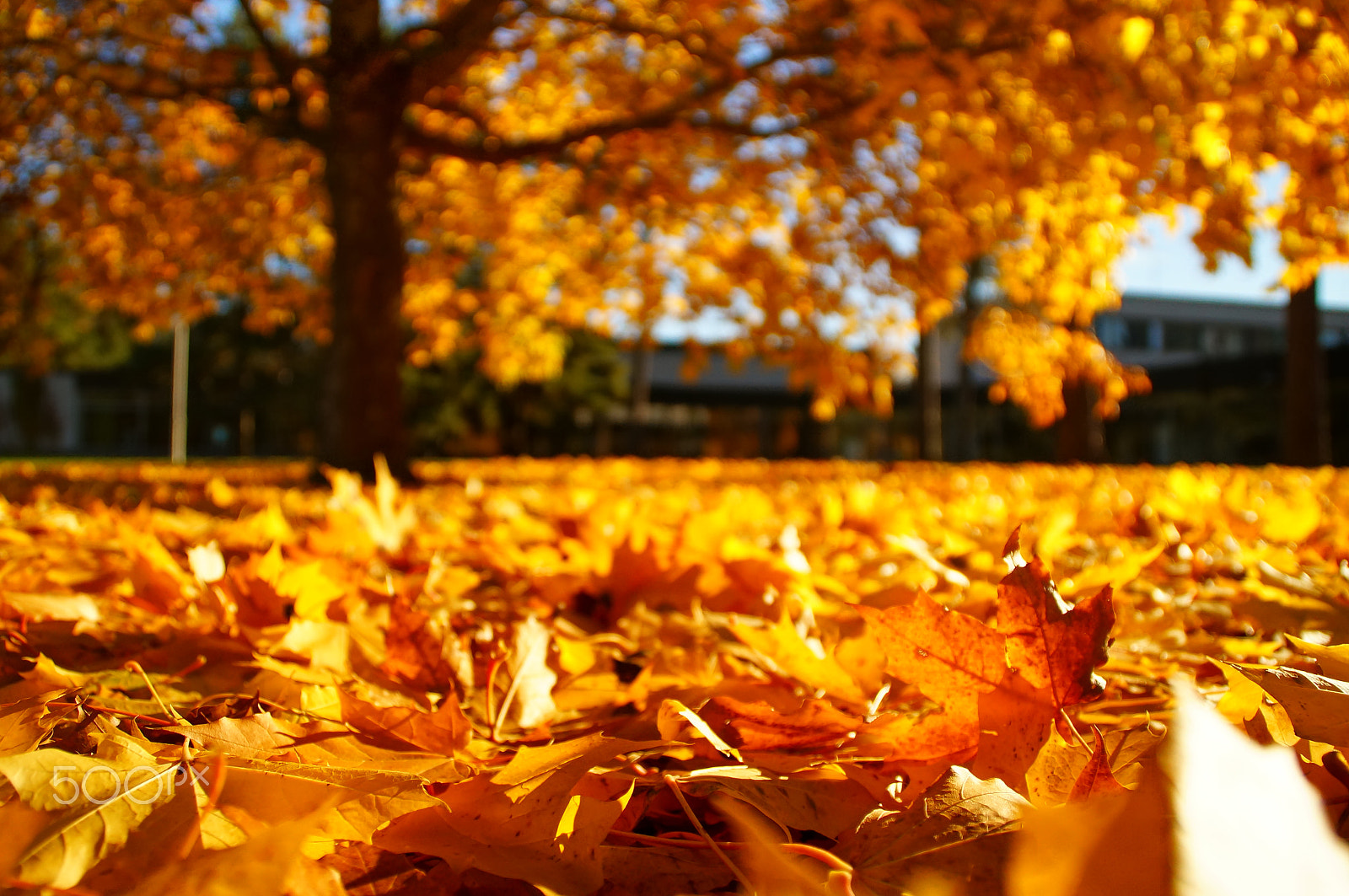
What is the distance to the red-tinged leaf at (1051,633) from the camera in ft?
2.01

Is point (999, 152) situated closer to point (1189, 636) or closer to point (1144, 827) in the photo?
point (1189, 636)

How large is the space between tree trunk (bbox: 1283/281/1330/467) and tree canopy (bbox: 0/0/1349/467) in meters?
4.76

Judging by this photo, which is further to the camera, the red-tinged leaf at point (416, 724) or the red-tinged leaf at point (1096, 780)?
the red-tinged leaf at point (416, 724)

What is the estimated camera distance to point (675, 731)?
2.25 feet

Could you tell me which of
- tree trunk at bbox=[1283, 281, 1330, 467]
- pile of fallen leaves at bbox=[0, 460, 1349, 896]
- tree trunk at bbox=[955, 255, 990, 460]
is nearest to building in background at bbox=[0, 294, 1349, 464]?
tree trunk at bbox=[955, 255, 990, 460]

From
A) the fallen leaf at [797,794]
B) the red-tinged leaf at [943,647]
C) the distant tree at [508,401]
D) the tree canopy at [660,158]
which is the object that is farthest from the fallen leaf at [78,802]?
the distant tree at [508,401]

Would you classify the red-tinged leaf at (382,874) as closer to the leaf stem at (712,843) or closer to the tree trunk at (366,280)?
the leaf stem at (712,843)

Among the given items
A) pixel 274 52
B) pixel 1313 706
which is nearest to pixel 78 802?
pixel 1313 706

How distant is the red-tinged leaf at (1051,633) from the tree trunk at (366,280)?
196 inches

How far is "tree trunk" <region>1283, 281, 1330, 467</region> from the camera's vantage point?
35.3ft

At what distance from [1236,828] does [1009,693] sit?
1.18 feet

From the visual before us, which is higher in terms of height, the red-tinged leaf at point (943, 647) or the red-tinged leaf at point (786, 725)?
the red-tinged leaf at point (943, 647)

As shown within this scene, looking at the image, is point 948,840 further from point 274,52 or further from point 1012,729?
point 274,52

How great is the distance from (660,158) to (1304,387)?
28.5 ft
